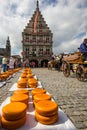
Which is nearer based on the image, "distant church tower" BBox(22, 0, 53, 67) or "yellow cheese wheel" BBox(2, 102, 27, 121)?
"yellow cheese wheel" BBox(2, 102, 27, 121)

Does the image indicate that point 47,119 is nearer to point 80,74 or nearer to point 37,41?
point 80,74

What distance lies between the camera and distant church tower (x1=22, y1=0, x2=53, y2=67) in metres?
51.2

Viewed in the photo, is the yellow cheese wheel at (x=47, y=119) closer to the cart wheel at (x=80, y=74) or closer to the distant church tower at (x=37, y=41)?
the cart wheel at (x=80, y=74)

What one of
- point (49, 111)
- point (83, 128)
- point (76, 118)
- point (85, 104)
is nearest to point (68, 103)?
point (85, 104)

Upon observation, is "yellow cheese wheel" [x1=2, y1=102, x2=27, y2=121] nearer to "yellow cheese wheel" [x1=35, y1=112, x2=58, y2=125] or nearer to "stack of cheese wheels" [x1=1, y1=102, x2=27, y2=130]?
"stack of cheese wheels" [x1=1, y1=102, x2=27, y2=130]

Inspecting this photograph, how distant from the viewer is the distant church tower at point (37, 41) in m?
51.2

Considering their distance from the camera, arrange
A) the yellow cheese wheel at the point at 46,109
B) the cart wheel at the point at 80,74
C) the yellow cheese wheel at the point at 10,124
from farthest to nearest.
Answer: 1. the cart wheel at the point at 80,74
2. the yellow cheese wheel at the point at 46,109
3. the yellow cheese wheel at the point at 10,124

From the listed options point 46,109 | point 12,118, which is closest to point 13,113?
point 12,118

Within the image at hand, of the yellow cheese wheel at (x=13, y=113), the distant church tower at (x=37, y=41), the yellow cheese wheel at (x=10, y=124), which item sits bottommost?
the yellow cheese wheel at (x=10, y=124)

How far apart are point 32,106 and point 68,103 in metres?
1.31

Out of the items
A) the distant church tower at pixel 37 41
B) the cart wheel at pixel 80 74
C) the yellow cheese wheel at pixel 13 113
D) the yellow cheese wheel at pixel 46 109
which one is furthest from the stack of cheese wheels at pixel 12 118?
the distant church tower at pixel 37 41

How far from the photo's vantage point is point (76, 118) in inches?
135

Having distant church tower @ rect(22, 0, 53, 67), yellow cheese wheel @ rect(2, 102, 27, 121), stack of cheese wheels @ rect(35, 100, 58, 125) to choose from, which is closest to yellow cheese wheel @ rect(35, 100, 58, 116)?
stack of cheese wheels @ rect(35, 100, 58, 125)

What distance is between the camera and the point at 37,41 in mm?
52188
